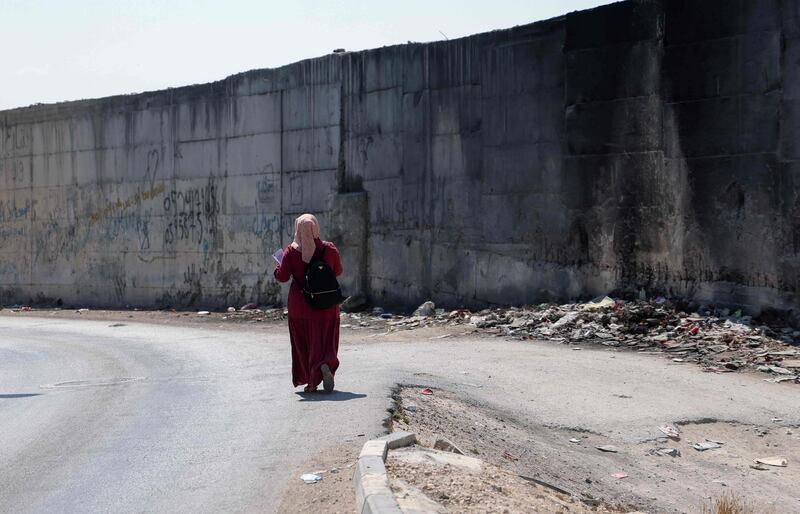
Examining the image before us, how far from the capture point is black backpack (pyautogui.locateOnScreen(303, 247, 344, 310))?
8711 millimetres

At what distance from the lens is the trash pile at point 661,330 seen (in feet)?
38.4

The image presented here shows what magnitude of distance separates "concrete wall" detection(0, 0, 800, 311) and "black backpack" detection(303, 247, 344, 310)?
20.6 feet

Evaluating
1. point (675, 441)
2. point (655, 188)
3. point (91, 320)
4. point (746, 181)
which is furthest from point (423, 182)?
point (675, 441)

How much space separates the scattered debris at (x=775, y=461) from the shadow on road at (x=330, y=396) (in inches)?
123

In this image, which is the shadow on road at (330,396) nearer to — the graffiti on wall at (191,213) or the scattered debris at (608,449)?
the scattered debris at (608,449)

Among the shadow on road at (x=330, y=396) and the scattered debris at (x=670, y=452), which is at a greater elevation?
the shadow on road at (x=330, y=396)

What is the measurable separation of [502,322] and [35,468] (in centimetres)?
913

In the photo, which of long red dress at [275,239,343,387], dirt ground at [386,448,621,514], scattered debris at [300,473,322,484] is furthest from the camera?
long red dress at [275,239,343,387]

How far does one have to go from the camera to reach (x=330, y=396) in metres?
8.55

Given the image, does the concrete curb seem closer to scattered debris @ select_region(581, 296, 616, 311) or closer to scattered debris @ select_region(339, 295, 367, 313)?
scattered debris @ select_region(581, 296, 616, 311)

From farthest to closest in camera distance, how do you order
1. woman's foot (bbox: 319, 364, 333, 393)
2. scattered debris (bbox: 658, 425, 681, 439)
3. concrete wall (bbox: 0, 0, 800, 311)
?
concrete wall (bbox: 0, 0, 800, 311), scattered debris (bbox: 658, 425, 681, 439), woman's foot (bbox: 319, 364, 333, 393)

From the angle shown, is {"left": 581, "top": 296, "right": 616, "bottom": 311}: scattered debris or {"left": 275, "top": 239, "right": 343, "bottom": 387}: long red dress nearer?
{"left": 275, "top": 239, "right": 343, "bottom": 387}: long red dress

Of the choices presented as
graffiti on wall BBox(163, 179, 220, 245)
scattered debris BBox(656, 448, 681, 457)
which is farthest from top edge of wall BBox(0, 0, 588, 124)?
scattered debris BBox(656, 448, 681, 457)

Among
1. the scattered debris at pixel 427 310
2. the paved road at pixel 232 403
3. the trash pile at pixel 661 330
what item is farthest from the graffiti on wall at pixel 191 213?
the trash pile at pixel 661 330
